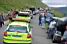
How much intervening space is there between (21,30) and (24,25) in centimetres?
57

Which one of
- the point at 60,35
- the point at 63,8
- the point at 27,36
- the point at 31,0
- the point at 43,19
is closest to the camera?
the point at 27,36

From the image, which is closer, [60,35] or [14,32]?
[14,32]

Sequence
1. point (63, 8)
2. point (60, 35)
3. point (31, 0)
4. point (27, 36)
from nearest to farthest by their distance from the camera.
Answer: point (27, 36), point (60, 35), point (63, 8), point (31, 0)

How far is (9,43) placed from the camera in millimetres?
16172

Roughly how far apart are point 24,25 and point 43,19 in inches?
510

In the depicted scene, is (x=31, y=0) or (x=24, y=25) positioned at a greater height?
(x=24, y=25)

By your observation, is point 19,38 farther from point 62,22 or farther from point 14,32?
point 62,22

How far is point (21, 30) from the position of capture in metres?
16.3

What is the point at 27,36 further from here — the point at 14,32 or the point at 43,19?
the point at 43,19

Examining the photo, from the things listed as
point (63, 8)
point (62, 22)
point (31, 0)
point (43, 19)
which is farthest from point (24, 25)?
point (31, 0)

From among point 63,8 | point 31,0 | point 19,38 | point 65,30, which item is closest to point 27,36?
point 19,38

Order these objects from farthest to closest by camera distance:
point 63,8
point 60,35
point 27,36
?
point 63,8 → point 60,35 → point 27,36

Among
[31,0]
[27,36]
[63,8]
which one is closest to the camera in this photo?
[27,36]

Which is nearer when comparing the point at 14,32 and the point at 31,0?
the point at 14,32
